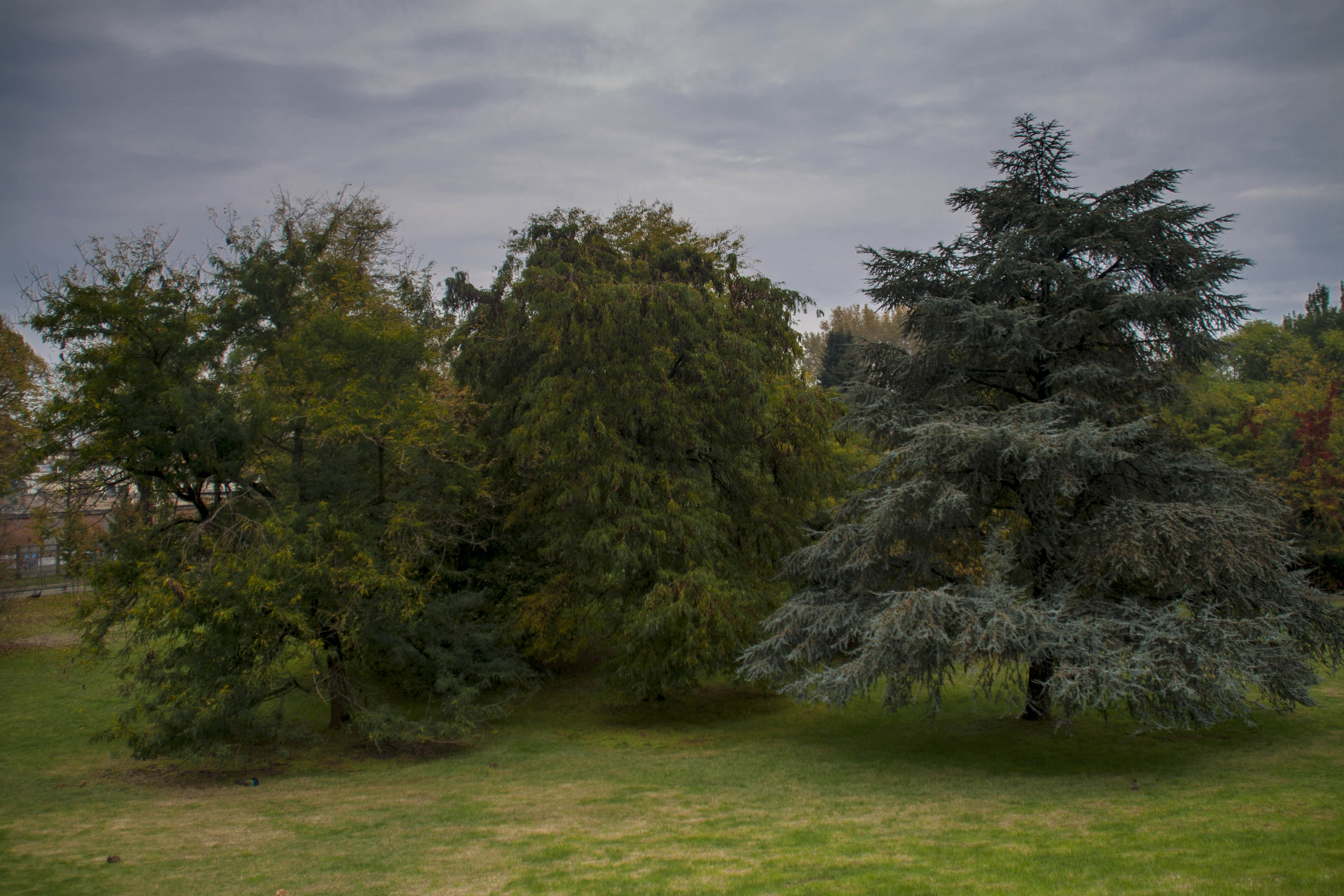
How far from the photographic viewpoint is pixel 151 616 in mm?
12641

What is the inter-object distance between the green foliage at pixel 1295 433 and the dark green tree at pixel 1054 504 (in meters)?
9.71

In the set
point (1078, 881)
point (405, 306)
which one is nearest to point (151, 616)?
point (405, 306)

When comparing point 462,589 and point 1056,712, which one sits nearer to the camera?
point 1056,712

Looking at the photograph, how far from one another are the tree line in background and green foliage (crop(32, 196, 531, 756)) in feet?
0.26

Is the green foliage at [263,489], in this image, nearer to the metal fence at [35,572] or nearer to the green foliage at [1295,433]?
the metal fence at [35,572]

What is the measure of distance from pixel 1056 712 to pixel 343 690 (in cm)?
1433

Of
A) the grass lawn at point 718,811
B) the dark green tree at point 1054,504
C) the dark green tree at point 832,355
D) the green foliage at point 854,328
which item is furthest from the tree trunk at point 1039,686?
the green foliage at point 854,328

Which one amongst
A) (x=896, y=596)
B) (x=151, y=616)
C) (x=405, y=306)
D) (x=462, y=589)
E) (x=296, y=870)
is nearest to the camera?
(x=296, y=870)

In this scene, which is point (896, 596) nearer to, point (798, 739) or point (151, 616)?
point (798, 739)

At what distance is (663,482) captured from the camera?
16.5 meters

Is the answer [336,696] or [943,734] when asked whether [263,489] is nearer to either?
[336,696]

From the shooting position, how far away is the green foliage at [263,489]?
43.8ft

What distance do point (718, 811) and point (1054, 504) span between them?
7117 mm

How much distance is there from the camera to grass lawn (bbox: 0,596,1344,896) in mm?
7367
